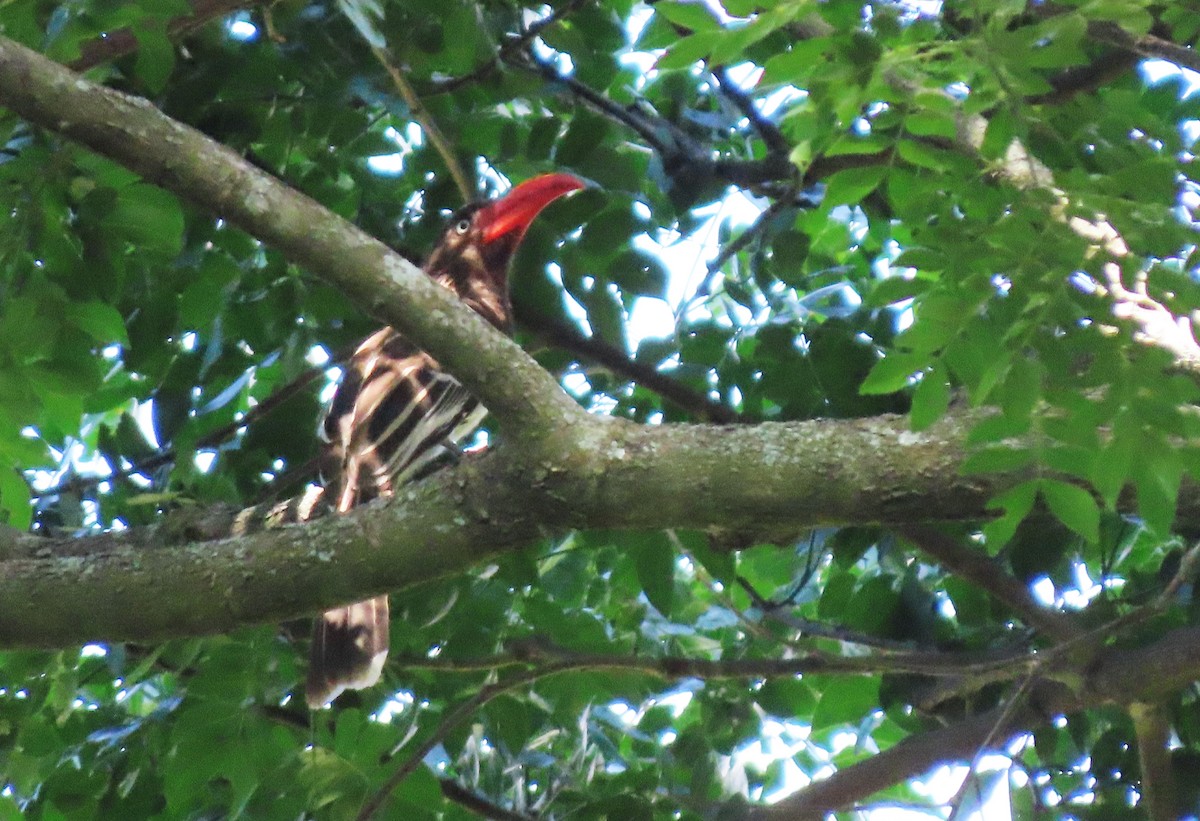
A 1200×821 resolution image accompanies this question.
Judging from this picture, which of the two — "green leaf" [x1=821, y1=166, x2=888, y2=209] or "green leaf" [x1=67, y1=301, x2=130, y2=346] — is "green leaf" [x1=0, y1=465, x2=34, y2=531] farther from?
"green leaf" [x1=821, y1=166, x2=888, y2=209]

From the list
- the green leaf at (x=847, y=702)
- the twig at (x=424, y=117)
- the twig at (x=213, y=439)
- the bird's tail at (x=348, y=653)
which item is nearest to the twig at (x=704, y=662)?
the bird's tail at (x=348, y=653)

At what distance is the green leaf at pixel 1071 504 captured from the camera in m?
2.14

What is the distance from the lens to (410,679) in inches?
150

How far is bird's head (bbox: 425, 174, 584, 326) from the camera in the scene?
3838mm

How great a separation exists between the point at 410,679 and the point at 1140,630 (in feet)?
6.24

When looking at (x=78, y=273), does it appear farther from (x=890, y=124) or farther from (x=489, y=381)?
(x=890, y=124)

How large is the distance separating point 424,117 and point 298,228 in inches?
39.1

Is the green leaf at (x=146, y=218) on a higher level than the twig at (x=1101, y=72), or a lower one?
higher

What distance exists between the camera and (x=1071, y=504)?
2.14 meters

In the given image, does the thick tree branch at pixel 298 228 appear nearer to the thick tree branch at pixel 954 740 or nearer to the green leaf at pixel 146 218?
the green leaf at pixel 146 218

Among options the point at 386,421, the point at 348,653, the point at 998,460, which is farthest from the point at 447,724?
the point at 998,460

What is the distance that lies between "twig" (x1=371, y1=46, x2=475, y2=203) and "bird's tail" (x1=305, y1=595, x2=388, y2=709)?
1.09 m

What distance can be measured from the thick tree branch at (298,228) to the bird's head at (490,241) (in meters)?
1.16

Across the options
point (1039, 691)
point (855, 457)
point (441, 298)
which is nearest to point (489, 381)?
point (441, 298)
